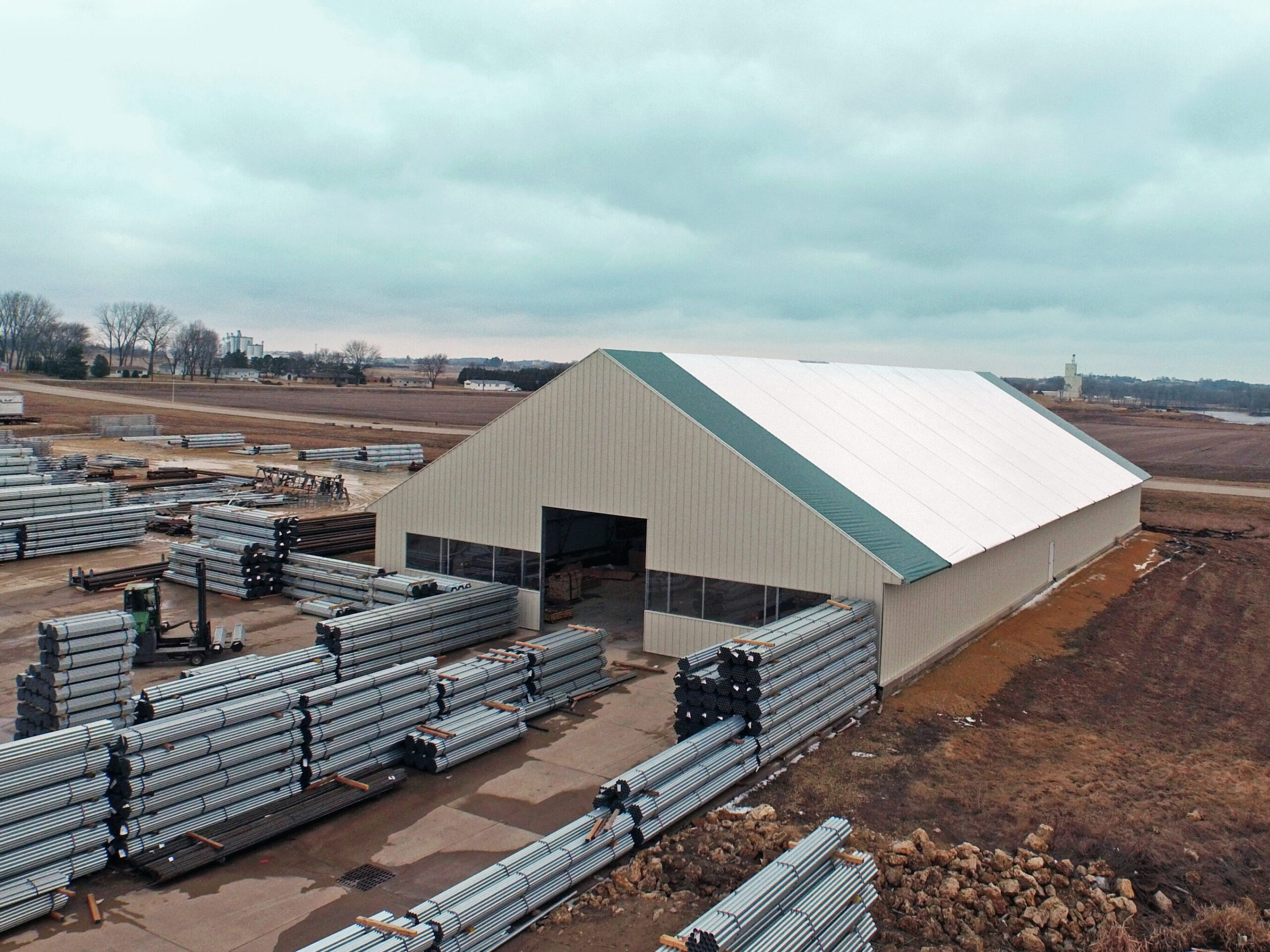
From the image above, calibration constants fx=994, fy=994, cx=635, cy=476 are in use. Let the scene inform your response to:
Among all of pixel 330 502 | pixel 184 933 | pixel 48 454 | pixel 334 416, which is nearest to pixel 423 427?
pixel 334 416

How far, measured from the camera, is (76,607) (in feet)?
89.1

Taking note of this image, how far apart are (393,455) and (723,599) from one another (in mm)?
44394

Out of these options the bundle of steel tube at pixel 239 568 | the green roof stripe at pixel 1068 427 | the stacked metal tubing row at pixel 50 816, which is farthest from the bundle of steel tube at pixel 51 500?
the green roof stripe at pixel 1068 427

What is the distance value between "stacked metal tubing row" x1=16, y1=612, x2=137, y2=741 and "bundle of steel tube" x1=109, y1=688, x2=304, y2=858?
298 centimetres

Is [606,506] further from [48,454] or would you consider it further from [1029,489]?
[48,454]

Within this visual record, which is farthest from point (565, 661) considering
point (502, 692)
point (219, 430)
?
point (219, 430)

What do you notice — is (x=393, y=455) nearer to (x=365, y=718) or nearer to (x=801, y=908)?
(x=365, y=718)

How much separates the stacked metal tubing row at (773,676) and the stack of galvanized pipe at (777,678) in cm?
1

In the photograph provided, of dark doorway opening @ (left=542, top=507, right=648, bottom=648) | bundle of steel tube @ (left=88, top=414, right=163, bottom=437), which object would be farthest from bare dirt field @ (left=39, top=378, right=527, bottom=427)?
dark doorway opening @ (left=542, top=507, right=648, bottom=648)

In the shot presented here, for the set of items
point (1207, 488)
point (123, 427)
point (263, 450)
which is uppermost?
point (123, 427)

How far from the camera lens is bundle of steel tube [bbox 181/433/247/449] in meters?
69.5

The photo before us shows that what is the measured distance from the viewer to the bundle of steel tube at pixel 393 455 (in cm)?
6238

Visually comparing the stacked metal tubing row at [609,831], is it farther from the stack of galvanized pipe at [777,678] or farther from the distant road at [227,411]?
the distant road at [227,411]

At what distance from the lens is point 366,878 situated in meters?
13.1
